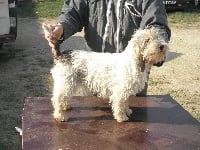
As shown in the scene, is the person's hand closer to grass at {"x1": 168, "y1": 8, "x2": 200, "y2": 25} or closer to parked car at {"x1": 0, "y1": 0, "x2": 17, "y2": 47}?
parked car at {"x1": 0, "y1": 0, "x2": 17, "y2": 47}

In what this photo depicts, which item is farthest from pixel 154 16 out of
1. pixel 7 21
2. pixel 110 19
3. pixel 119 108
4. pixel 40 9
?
pixel 40 9

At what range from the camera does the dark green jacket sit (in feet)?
12.1

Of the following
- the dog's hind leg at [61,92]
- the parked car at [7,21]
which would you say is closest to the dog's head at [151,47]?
the dog's hind leg at [61,92]

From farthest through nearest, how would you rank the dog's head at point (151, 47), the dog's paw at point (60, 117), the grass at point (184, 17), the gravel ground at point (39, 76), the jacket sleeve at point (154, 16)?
the grass at point (184, 17) < the gravel ground at point (39, 76) < the jacket sleeve at point (154, 16) < the dog's paw at point (60, 117) < the dog's head at point (151, 47)

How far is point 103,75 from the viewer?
3.35 m

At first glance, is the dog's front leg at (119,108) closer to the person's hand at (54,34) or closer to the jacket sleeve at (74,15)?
the person's hand at (54,34)

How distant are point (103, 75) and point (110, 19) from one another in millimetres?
771

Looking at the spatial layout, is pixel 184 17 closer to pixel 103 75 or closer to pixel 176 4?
pixel 176 4

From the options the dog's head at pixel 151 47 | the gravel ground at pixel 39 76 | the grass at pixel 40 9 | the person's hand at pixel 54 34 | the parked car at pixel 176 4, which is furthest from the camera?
the parked car at pixel 176 4

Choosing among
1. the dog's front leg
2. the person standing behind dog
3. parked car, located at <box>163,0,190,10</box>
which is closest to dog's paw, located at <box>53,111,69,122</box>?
the dog's front leg

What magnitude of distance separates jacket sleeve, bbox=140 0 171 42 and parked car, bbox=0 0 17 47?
5661 mm

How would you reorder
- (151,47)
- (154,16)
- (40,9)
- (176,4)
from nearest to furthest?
(151,47)
(154,16)
(176,4)
(40,9)

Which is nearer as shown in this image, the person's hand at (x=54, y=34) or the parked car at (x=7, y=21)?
the person's hand at (x=54, y=34)

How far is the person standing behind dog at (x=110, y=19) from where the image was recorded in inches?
145
